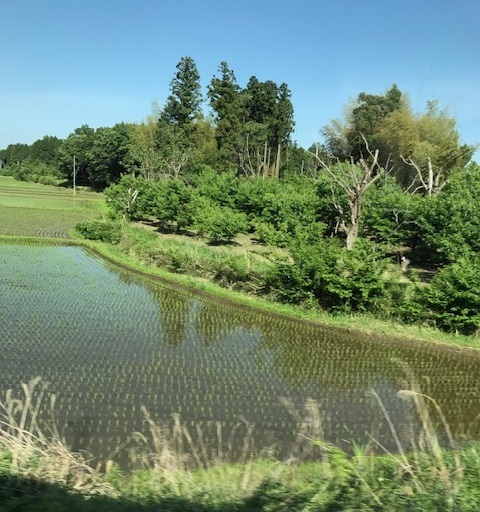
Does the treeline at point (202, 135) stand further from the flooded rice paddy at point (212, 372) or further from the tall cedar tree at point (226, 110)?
the flooded rice paddy at point (212, 372)

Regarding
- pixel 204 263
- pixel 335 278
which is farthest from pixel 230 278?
pixel 335 278

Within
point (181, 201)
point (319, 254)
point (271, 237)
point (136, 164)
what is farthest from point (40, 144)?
point (319, 254)

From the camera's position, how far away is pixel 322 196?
2509 cm

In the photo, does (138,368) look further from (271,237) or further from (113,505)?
(271,237)

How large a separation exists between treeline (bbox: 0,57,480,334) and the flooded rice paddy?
1435 millimetres

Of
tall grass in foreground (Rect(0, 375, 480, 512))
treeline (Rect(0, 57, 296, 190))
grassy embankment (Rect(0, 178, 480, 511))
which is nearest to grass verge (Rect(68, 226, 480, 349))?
grassy embankment (Rect(0, 178, 480, 511))

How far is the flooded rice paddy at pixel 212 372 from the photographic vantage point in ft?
21.8

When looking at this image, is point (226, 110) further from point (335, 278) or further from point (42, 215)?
point (335, 278)

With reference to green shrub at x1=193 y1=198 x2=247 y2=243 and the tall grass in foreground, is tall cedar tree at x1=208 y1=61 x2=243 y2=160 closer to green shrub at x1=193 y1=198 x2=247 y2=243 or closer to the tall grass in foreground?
green shrub at x1=193 y1=198 x2=247 y2=243

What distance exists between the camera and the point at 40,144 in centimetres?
10919

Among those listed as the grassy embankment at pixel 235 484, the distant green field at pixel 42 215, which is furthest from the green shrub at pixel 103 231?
the grassy embankment at pixel 235 484

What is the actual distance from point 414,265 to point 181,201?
44.5ft

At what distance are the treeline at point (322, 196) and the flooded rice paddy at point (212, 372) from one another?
1.44 meters

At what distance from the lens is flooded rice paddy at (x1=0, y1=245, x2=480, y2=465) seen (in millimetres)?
6637
